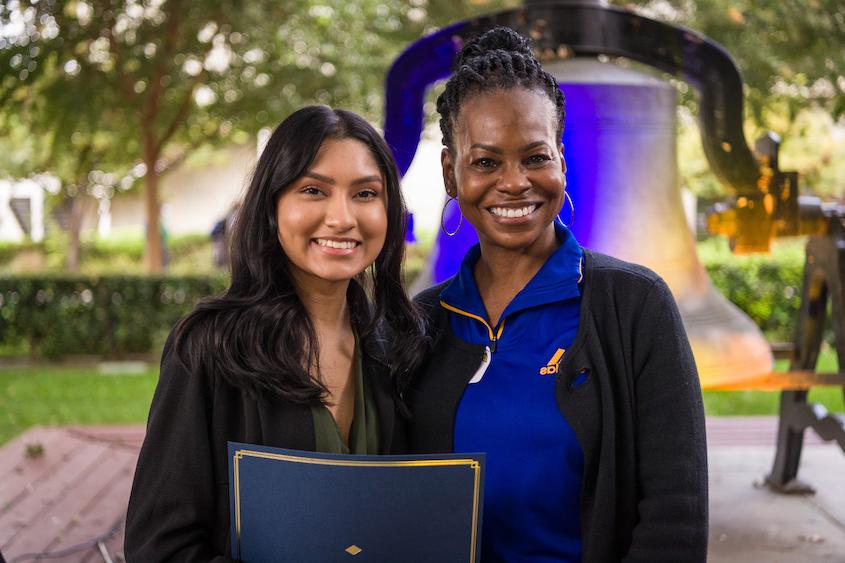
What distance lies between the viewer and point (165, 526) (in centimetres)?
149

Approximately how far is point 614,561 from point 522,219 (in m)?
0.63

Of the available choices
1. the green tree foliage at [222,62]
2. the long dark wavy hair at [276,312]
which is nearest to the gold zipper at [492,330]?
the long dark wavy hair at [276,312]

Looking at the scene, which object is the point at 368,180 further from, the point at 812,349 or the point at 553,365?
the point at 812,349

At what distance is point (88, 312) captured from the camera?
9.00 meters

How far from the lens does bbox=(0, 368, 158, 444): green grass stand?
656 cm

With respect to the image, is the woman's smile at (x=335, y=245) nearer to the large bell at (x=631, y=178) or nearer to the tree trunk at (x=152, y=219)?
the large bell at (x=631, y=178)

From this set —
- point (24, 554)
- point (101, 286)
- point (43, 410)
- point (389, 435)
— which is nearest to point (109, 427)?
point (43, 410)

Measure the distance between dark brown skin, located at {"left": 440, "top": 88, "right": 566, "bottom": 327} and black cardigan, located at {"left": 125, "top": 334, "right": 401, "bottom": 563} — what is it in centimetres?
52

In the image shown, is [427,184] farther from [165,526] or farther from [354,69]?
[165,526]

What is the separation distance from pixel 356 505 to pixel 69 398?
6.45 m

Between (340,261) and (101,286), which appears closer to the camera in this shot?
(340,261)

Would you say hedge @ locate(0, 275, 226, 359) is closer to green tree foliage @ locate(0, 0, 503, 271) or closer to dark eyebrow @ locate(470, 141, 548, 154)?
green tree foliage @ locate(0, 0, 503, 271)

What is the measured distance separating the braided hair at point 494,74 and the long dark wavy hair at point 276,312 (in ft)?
0.55

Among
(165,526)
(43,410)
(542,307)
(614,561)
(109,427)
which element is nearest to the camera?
(165,526)
